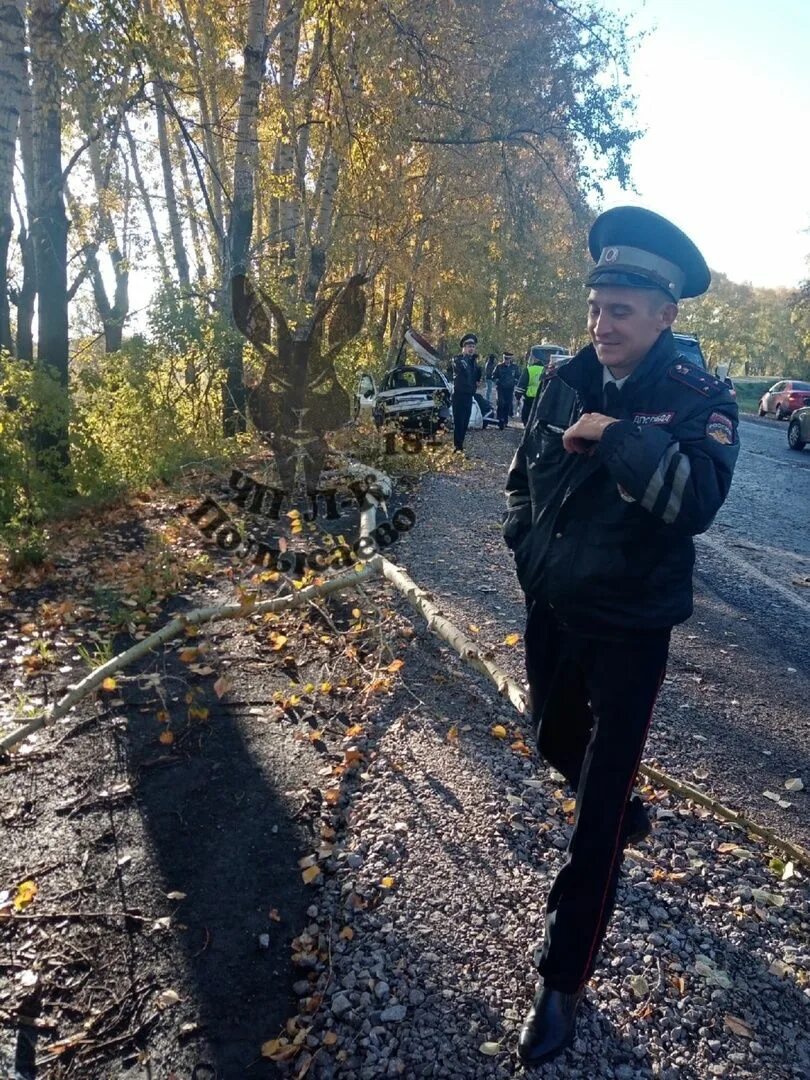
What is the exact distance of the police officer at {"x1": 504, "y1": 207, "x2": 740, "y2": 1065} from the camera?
6.91 ft

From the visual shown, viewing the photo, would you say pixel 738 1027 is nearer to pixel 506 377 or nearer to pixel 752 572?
pixel 752 572

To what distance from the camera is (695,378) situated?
2148 millimetres

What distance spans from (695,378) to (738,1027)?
6.95ft

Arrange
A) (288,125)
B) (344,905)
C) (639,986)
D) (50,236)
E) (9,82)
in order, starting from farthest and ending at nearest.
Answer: (288,125), (50,236), (9,82), (344,905), (639,986)

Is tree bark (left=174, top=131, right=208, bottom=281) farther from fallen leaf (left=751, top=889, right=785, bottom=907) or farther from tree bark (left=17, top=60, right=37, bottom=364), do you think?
fallen leaf (left=751, top=889, right=785, bottom=907)

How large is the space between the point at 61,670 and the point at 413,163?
20584mm

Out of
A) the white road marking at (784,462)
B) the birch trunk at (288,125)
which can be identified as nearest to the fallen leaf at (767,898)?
the birch trunk at (288,125)

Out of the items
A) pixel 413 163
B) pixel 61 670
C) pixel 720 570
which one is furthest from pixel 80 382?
pixel 413 163

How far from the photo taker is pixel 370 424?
16672 millimetres

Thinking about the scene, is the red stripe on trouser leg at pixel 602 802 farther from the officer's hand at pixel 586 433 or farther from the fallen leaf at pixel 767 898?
the fallen leaf at pixel 767 898

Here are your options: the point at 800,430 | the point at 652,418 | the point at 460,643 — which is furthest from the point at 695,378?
the point at 800,430

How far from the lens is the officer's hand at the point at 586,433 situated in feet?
6.86

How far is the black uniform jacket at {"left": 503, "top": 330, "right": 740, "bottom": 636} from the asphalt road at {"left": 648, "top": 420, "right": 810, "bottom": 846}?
6.81 ft

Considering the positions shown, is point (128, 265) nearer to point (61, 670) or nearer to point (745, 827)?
point (61, 670)
